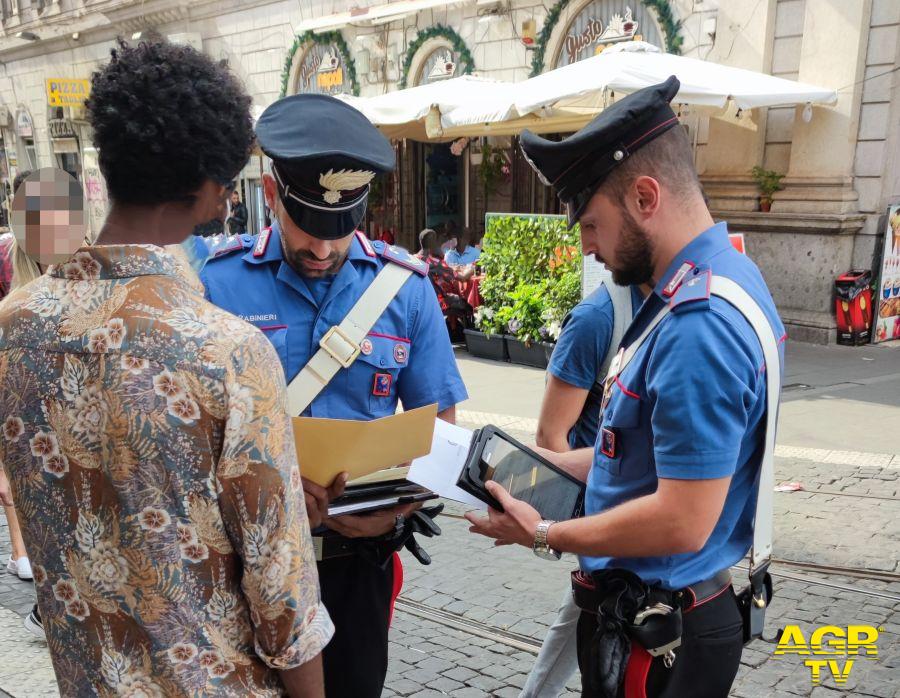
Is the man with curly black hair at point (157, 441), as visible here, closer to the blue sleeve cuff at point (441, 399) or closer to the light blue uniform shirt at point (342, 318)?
the light blue uniform shirt at point (342, 318)

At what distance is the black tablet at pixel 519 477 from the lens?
2.01 meters

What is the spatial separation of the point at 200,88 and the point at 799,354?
9.16 metres

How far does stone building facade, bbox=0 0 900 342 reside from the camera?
31.3ft

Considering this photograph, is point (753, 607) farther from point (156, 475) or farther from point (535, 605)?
point (535, 605)

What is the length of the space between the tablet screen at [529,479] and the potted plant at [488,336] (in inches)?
275

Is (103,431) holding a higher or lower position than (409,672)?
higher

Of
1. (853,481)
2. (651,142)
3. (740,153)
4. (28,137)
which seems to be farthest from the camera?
(28,137)

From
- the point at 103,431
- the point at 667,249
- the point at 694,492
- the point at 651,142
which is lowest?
the point at 694,492

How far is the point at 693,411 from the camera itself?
1617 mm

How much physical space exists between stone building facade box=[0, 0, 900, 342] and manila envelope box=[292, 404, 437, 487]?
2.29 feet

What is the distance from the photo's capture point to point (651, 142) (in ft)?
5.90

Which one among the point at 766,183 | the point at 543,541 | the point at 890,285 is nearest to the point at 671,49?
the point at 766,183

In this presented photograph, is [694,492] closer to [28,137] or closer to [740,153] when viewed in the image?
[740,153]

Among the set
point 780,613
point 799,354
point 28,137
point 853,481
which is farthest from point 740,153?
point 28,137
